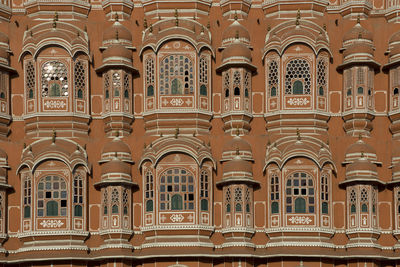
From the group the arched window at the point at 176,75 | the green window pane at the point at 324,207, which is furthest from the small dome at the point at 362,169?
the arched window at the point at 176,75

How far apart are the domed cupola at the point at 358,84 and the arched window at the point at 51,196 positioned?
12.0 m

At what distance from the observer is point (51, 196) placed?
49344 mm

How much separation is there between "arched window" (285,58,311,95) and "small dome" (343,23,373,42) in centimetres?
221

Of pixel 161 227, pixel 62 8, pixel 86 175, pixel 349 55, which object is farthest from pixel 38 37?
pixel 349 55

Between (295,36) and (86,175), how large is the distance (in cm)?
1037

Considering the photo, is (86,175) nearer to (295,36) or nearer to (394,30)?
(295,36)

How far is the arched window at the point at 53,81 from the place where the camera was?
1993 inches

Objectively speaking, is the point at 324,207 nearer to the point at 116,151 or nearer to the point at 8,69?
the point at 116,151

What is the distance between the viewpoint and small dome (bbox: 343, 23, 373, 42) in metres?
51.2

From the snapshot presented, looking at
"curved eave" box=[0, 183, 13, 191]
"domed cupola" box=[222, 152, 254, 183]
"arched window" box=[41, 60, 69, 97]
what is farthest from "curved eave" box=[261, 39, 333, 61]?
"curved eave" box=[0, 183, 13, 191]

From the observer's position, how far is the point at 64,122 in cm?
5062

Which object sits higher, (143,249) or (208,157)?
(208,157)

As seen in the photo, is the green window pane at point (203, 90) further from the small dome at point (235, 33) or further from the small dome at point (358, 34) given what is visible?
the small dome at point (358, 34)

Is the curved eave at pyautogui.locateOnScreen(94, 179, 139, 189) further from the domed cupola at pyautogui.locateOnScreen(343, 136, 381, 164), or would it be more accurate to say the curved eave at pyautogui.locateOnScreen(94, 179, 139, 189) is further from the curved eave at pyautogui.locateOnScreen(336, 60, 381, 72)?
the curved eave at pyautogui.locateOnScreen(336, 60, 381, 72)
